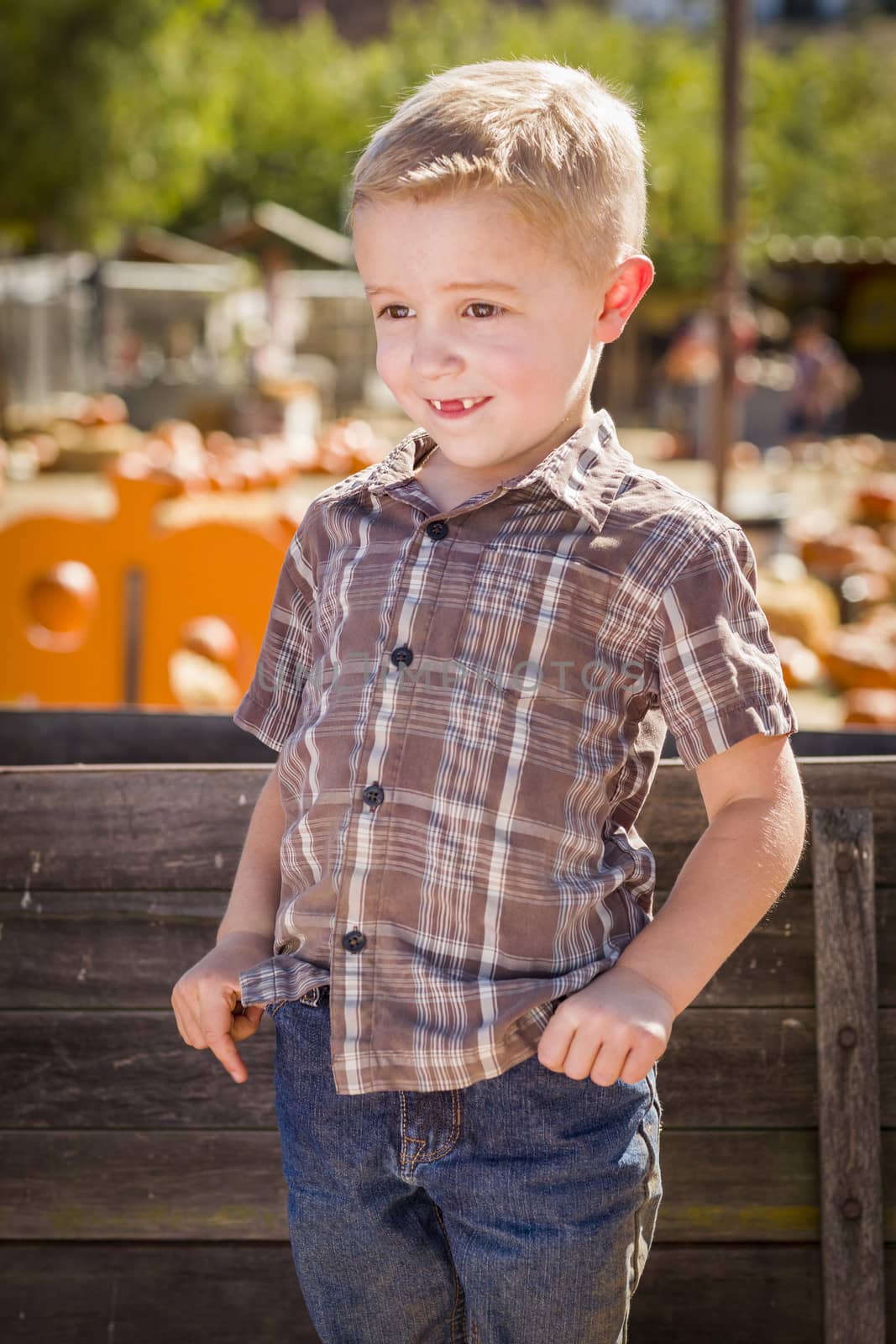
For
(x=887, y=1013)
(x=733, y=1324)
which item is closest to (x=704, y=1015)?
(x=887, y=1013)

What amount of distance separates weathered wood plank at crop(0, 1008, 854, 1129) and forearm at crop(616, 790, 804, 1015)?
1.99 feet

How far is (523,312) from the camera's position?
1.41 m

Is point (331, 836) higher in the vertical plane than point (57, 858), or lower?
higher

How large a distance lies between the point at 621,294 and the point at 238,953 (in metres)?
0.78

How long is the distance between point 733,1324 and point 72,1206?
2.97ft

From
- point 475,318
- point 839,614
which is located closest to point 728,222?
point 839,614

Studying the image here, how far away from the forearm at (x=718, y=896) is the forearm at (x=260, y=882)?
0.41 metres

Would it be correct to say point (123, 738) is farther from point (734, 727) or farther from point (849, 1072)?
point (734, 727)

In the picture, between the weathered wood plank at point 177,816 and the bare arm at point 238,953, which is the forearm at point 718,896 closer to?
the bare arm at point 238,953

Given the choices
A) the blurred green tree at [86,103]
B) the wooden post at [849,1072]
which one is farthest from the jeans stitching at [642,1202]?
the blurred green tree at [86,103]

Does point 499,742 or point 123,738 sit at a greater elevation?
point 499,742

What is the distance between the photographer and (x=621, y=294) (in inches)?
58.7

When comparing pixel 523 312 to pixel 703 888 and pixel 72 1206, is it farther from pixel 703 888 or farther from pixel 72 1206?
pixel 72 1206

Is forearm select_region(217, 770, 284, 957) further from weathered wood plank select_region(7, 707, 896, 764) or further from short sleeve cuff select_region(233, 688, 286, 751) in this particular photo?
weathered wood plank select_region(7, 707, 896, 764)
